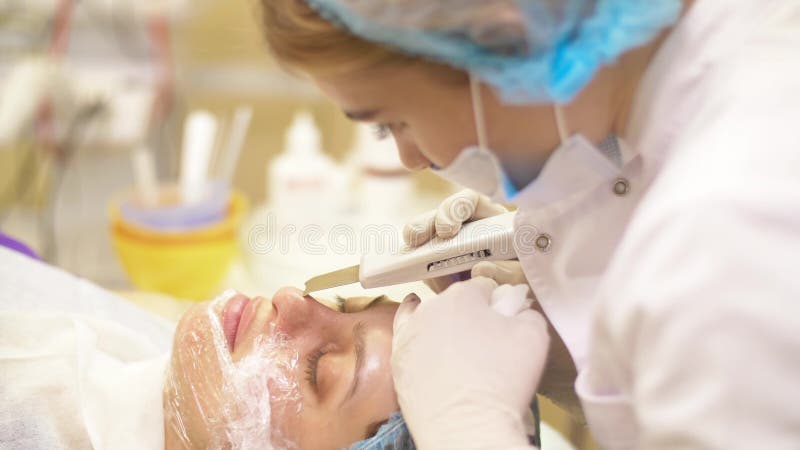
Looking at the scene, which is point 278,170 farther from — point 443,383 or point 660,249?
point 660,249

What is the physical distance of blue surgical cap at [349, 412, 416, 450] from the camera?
0.85 meters

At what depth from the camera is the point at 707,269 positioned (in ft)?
1.70

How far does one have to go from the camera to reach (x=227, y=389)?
3.01 ft

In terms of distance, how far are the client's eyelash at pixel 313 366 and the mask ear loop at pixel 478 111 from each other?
428 millimetres

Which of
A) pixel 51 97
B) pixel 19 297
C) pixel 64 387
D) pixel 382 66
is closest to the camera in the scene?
pixel 382 66

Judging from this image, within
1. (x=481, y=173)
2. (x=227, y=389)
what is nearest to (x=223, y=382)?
(x=227, y=389)

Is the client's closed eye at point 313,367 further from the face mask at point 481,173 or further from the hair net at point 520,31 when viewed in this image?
the hair net at point 520,31

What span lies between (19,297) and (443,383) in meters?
0.74

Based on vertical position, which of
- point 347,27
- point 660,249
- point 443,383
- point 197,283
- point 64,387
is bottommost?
point 197,283

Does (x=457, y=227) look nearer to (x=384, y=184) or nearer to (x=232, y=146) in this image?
(x=384, y=184)

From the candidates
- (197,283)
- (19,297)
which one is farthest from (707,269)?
(197,283)

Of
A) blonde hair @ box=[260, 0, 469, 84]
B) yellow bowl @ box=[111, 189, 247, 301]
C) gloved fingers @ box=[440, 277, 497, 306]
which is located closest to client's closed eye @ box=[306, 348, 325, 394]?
gloved fingers @ box=[440, 277, 497, 306]

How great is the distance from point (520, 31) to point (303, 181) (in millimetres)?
1092

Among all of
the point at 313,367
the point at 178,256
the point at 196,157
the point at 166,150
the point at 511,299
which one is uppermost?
the point at 511,299
